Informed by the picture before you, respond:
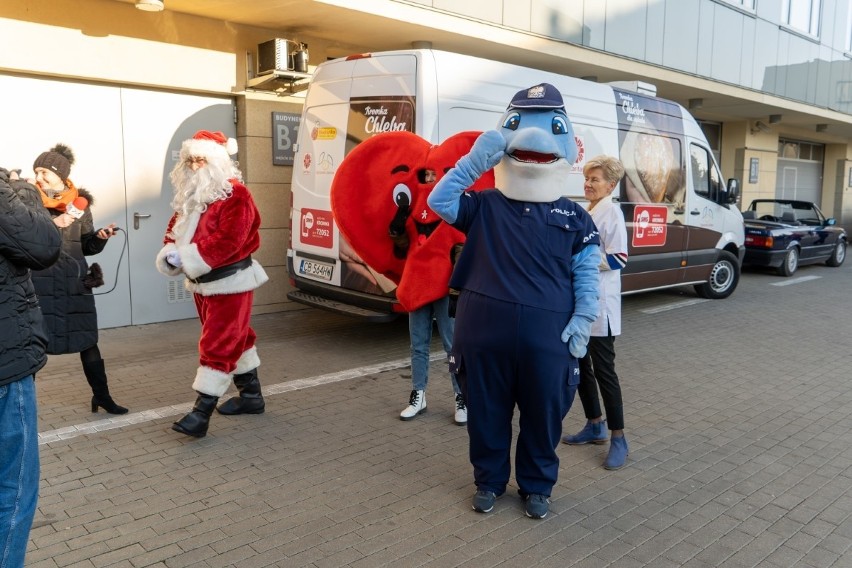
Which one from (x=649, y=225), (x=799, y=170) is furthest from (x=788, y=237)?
(x=799, y=170)

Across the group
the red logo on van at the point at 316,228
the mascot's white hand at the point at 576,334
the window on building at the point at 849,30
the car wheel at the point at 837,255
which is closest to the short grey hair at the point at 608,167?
the mascot's white hand at the point at 576,334

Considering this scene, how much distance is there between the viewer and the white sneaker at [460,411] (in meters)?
5.05

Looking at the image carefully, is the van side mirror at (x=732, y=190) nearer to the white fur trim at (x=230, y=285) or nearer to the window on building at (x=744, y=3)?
the window on building at (x=744, y=3)

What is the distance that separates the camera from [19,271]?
8.50ft

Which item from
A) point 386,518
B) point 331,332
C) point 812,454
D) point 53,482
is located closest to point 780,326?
point 812,454

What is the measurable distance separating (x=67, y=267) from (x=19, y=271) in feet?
7.42

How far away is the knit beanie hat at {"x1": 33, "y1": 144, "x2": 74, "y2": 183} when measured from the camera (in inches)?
178

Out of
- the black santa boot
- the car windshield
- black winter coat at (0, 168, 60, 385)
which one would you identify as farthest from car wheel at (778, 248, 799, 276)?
black winter coat at (0, 168, 60, 385)

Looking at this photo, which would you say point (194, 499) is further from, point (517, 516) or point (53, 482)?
point (517, 516)

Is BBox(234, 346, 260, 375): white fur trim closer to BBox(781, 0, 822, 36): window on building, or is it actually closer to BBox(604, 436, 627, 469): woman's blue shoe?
BBox(604, 436, 627, 469): woman's blue shoe

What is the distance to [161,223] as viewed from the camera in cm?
840

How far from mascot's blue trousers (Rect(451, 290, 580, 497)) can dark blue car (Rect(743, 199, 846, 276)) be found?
11.5 m

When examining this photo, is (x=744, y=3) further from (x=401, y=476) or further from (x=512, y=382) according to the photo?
(x=401, y=476)

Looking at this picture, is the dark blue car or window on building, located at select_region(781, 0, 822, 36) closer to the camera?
the dark blue car
